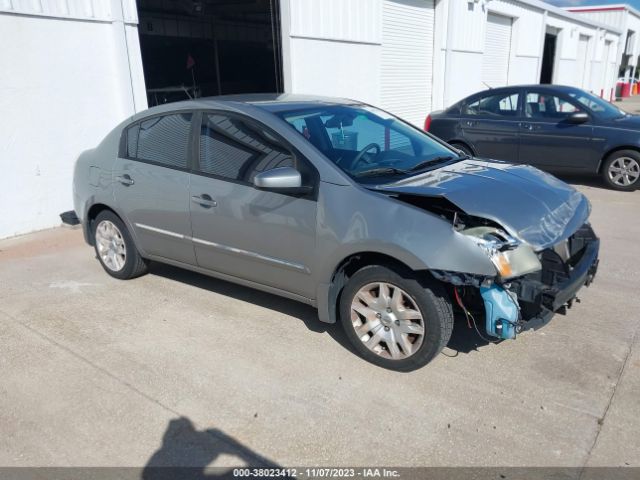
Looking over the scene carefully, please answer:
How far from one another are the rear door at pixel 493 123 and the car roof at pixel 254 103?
192 inches

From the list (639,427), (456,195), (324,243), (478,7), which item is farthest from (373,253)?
(478,7)

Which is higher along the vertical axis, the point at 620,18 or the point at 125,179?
the point at 620,18

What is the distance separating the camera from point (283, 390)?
3.30 m

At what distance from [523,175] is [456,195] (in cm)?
93

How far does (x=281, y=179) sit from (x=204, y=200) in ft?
2.93

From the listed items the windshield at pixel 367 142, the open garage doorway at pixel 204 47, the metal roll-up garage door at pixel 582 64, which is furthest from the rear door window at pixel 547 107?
the metal roll-up garage door at pixel 582 64

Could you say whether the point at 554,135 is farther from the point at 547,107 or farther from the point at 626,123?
the point at 626,123

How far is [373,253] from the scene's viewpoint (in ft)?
11.0

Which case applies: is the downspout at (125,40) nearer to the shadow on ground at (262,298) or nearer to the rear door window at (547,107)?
the shadow on ground at (262,298)

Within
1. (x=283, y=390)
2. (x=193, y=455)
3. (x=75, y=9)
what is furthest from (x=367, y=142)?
(x=75, y=9)

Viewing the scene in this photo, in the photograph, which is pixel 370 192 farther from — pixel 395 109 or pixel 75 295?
pixel 395 109

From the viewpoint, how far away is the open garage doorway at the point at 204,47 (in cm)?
1517

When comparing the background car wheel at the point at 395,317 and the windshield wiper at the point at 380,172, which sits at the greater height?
the windshield wiper at the point at 380,172

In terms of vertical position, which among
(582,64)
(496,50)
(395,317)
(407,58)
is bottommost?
(395,317)
